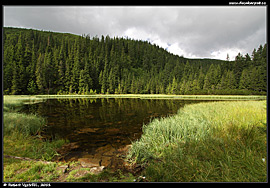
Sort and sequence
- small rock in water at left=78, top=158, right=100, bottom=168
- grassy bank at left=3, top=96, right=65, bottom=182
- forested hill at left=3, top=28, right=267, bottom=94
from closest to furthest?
grassy bank at left=3, top=96, right=65, bottom=182 → small rock in water at left=78, top=158, right=100, bottom=168 → forested hill at left=3, top=28, right=267, bottom=94

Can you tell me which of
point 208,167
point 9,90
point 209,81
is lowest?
point 208,167

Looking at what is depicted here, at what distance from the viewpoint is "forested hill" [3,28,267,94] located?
583 cm

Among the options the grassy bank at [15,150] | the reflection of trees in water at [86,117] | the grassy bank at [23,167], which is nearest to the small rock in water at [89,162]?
the grassy bank at [23,167]

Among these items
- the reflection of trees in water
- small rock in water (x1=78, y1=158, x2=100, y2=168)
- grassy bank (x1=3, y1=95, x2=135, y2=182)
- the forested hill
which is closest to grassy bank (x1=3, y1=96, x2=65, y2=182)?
grassy bank (x1=3, y1=95, x2=135, y2=182)

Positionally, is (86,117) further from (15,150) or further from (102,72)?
(102,72)

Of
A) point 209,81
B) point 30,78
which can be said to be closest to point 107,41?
point 209,81

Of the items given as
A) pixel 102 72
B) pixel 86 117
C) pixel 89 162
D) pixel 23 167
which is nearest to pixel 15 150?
pixel 23 167

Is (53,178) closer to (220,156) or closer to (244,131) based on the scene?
(220,156)

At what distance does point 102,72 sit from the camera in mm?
76062

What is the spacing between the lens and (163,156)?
14.1 ft

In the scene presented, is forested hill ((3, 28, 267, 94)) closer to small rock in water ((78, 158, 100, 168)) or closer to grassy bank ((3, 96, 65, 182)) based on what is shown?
grassy bank ((3, 96, 65, 182))
